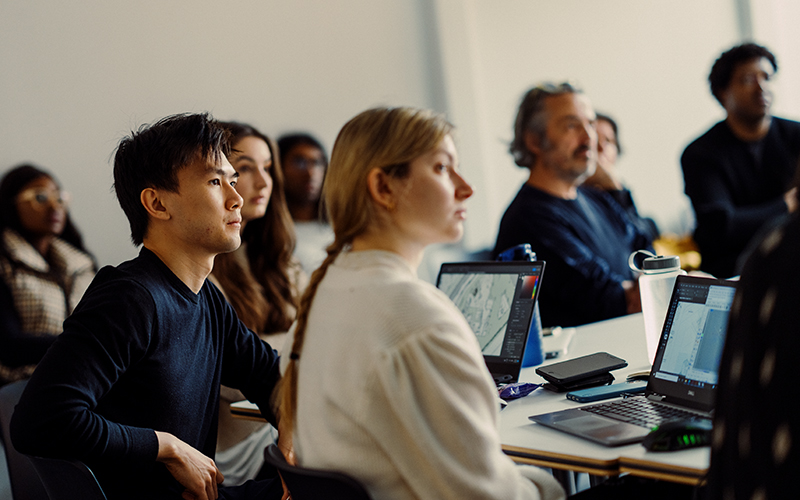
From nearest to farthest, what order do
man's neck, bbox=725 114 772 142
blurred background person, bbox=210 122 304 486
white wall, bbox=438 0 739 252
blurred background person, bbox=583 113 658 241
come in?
blurred background person, bbox=210 122 304 486 → man's neck, bbox=725 114 772 142 → blurred background person, bbox=583 113 658 241 → white wall, bbox=438 0 739 252

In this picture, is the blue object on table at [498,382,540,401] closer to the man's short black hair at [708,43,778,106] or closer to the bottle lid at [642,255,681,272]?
the bottle lid at [642,255,681,272]

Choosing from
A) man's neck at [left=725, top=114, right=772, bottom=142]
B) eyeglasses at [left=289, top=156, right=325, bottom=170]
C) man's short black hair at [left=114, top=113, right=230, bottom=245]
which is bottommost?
man's neck at [left=725, top=114, right=772, bottom=142]

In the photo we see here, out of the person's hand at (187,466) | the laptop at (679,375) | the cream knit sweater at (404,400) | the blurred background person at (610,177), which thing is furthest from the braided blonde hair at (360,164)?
the blurred background person at (610,177)

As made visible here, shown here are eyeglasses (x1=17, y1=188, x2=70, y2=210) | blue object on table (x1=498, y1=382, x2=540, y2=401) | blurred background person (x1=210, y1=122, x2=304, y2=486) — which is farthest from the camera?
eyeglasses (x1=17, y1=188, x2=70, y2=210)

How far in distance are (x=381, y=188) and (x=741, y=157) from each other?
2.79 metres

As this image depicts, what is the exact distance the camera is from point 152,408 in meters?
1.57

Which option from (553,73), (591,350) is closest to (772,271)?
(591,350)

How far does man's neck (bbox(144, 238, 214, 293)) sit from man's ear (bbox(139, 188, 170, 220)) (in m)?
0.06

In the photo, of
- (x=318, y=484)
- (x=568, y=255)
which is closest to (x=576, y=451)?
(x=318, y=484)

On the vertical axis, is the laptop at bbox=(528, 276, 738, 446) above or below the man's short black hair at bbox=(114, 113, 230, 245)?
below

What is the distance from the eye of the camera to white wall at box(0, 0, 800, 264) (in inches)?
128

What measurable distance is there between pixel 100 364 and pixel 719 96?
10.7ft

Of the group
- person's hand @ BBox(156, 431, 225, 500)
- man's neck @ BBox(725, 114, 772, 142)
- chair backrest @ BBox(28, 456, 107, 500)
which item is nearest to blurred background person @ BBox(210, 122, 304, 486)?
person's hand @ BBox(156, 431, 225, 500)

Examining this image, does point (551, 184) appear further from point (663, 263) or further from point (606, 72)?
point (606, 72)
